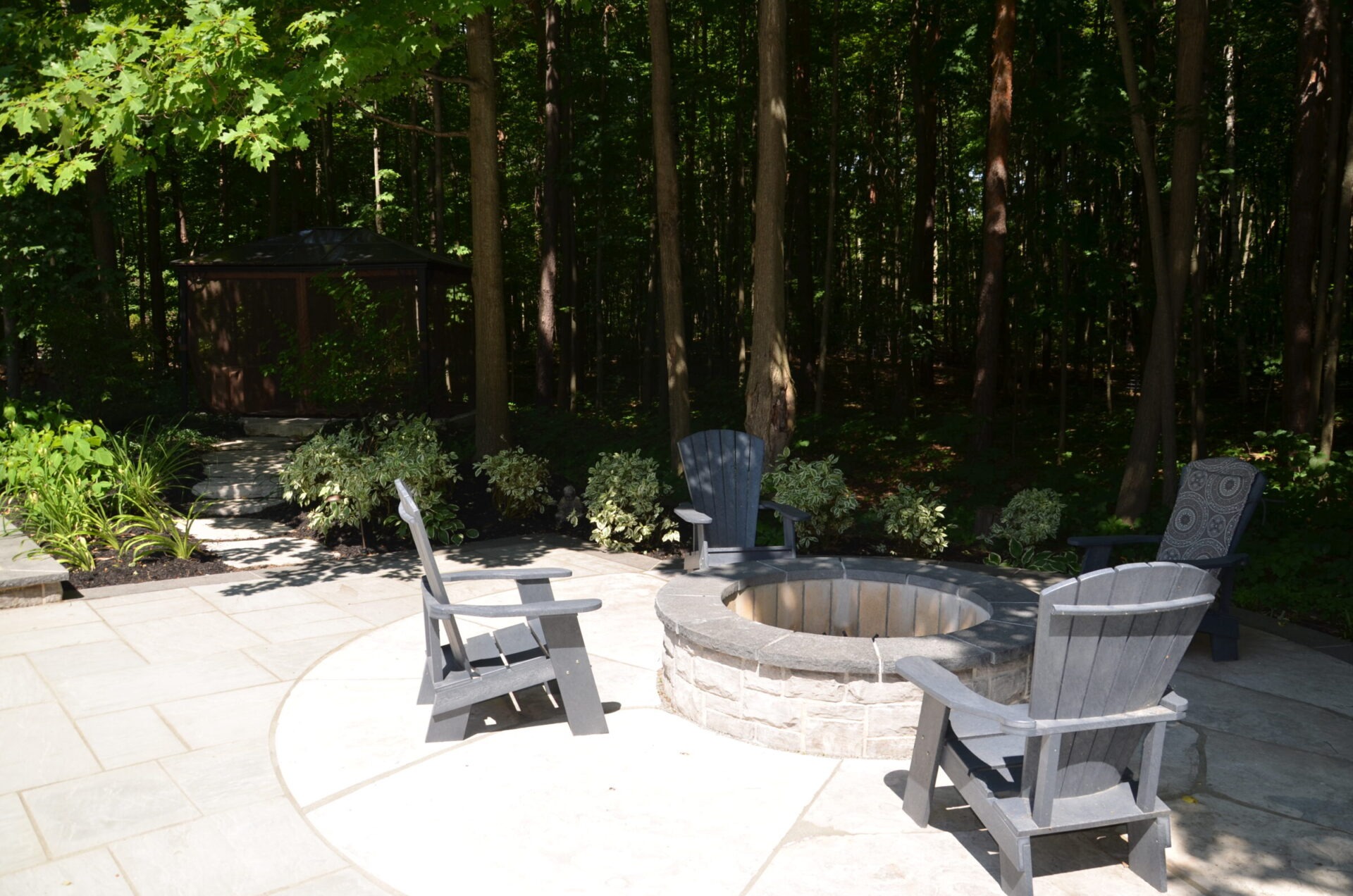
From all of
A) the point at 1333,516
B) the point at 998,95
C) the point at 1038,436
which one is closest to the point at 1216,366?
the point at 1038,436

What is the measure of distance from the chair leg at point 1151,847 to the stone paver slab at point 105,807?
3.10 meters

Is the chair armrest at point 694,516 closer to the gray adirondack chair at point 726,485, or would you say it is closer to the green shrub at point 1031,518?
the gray adirondack chair at point 726,485

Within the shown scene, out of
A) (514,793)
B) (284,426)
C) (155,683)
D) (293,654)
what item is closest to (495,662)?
(514,793)

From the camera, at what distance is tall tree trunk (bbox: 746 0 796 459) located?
805cm

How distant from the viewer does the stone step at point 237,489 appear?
9133mm

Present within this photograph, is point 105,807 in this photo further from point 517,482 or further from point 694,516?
point 517,482

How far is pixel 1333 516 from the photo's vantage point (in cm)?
737

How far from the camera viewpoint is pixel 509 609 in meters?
3.54

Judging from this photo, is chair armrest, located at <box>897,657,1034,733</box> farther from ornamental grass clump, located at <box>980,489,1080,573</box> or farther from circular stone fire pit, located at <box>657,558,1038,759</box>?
ornamental grass clump, located at <box>980,489,1080,573</box>

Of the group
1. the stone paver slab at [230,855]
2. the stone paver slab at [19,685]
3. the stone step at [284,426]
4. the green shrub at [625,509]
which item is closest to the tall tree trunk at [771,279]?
the green shrub at [625,509]

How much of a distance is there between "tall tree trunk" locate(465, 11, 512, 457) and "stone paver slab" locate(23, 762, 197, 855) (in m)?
6.38

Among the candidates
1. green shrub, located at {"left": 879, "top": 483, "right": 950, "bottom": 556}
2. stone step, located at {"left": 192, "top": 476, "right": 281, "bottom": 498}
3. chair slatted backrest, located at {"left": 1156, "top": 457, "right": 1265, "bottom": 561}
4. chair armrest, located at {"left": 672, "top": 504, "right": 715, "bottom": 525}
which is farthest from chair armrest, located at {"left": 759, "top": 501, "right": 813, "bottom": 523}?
stone step, located at {"left": 192, "top": 476, "right": 281, "bottom": 498}

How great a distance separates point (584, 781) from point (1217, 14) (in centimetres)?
1433

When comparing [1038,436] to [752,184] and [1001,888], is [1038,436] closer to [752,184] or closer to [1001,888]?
[752,184]
